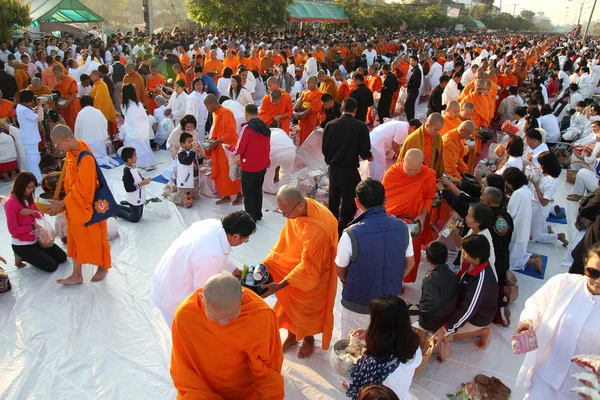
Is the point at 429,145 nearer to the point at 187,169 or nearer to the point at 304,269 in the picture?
the point at 304,269

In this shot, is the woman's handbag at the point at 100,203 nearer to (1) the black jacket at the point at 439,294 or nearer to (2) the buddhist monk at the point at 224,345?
(2) the buddhist monk at the point at 224,345

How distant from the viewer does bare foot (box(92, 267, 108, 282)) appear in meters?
4.34

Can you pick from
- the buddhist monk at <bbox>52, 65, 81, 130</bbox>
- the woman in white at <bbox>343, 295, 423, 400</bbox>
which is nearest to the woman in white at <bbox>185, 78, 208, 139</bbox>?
the buddhist monk at <bbox>52, 65, 81, 130</bbox>

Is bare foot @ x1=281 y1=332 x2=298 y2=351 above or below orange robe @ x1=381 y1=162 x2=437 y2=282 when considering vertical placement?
below

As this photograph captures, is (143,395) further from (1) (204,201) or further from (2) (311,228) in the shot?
(1) (204,201)

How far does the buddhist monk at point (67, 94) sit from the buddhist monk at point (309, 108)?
165 inches

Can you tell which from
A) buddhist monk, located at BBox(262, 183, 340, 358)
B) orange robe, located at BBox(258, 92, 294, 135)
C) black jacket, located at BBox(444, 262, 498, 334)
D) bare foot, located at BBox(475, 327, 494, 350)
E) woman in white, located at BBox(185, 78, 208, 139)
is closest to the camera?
buddhist monk, located at BBox(262, 183, 340, 358)

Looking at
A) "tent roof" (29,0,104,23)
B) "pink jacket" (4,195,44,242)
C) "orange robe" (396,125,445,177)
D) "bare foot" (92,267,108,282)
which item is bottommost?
"bare foot" (92,267,108,282)

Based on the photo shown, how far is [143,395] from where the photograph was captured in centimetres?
313

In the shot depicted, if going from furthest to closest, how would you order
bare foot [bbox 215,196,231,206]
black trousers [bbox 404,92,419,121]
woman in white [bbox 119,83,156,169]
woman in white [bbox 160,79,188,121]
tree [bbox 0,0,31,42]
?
1. tree [bbox 0,0,31,42]
2. black trousers [bbox 404,92,419,121]
3. woman in white [bbox 160,79,188,121]
4. woman in white [bbox 119,83,156,169]
5. bare foot [bbox 215,196,231,206]

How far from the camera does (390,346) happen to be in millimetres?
2314

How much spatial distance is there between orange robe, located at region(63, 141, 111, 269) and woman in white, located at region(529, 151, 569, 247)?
15.4 feet

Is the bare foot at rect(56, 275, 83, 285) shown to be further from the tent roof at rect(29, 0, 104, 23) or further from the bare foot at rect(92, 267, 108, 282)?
the tent roof at rect(29, 0, 104, 23)

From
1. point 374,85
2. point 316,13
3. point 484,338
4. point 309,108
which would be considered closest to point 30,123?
point 309,108
